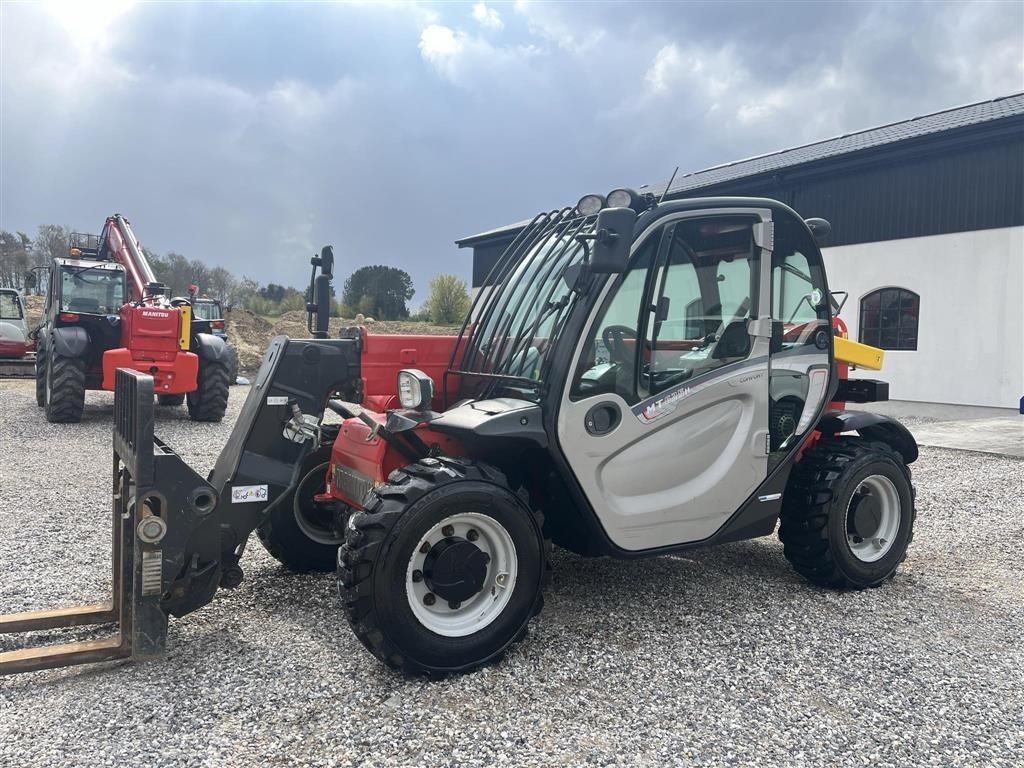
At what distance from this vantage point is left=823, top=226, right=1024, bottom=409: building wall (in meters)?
16.1

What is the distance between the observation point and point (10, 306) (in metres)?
20.5

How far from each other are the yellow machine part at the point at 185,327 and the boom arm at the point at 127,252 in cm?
98

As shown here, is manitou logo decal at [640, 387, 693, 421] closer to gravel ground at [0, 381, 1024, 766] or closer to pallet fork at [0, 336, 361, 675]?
gravel ground at [0, 381, 1024, 766]

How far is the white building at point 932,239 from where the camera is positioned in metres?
16.1

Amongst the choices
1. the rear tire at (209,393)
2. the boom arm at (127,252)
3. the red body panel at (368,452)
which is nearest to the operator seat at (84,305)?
the boom arm at (127,252)

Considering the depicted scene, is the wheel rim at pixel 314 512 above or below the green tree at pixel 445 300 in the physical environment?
below

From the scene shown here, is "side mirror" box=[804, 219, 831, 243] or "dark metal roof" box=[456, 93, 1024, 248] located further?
"dark metal roof" box=[456, 93, 1024, 248]

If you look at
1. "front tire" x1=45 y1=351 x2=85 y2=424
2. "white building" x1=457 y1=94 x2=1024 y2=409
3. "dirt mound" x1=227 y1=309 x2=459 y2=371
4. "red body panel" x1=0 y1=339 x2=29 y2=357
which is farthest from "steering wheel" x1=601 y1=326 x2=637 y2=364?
"dirt mound" x1=227 y1=309 x2=459 y2=371

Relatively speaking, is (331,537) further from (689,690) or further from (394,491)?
(689,690)

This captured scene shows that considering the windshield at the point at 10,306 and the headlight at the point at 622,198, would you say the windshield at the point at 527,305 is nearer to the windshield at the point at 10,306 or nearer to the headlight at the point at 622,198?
the headlight at the point at 622,198

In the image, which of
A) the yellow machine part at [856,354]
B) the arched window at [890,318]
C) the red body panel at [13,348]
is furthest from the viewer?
the red body panel at [13,348]

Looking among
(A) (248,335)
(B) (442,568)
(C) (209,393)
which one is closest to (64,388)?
(C) (209,393)

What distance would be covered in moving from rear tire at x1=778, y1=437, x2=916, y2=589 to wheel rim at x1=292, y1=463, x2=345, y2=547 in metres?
2.70

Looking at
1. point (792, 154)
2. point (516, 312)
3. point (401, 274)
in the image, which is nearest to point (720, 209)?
point (516, 312)
